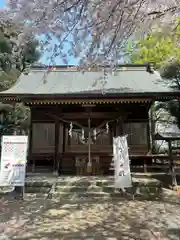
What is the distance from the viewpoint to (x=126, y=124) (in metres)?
11.7

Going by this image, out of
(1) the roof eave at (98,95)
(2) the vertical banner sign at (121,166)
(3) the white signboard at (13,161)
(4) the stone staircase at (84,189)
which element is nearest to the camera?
(3) the white signboard at (13,161)

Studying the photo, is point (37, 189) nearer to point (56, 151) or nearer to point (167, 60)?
point (56, 151)

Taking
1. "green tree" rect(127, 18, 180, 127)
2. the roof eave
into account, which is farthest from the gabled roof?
"green tree" rect(127, 18, 180, 127)

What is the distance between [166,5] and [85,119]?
25.3ft

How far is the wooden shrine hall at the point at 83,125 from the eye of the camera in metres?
10.7

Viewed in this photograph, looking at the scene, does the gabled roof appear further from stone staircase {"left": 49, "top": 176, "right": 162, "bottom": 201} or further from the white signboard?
Result: stone staircase {"left": 49, "top": 176, "right": 162, "bottom": 201}

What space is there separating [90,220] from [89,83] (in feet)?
25.9

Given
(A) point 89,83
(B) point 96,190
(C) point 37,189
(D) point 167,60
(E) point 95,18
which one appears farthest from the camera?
(D) point 167,60

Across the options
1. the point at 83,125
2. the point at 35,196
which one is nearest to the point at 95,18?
the point at 35,196

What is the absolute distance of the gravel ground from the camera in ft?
16.0

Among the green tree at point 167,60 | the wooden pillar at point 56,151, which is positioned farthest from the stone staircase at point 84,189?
the green tree at point 167,60

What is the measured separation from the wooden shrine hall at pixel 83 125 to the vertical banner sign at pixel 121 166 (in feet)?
6.98

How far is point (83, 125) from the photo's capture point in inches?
464

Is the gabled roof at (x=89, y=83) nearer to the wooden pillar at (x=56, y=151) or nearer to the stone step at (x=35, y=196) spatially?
the wooden pillar at (x=56, y=151)
